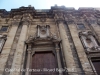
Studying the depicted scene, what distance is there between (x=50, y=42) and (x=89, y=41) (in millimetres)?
3545

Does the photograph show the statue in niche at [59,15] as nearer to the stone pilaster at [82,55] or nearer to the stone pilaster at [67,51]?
the stone pilaster at [67,51]

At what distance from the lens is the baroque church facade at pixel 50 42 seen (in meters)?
8.98

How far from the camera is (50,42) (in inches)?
452

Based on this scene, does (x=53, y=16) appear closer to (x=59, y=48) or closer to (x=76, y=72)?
(x=59, y=48)

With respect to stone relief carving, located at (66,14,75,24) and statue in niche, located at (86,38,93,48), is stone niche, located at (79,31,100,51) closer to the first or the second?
statue in niche, located at (86,38,93,48)

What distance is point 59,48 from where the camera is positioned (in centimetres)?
1072

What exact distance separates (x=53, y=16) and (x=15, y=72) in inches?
361

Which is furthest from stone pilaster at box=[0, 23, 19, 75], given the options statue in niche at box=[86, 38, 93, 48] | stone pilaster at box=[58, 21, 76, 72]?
→ statue in niche at box=[86, 38, 93, 48]

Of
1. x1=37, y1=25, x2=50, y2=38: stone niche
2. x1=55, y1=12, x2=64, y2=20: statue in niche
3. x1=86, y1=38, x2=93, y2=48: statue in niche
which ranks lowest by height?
x1=86, y1=38, x2=93, y2=48: statue in niche

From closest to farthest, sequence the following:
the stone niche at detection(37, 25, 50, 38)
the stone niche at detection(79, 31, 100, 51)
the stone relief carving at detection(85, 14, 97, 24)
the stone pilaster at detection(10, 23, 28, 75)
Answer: the stone pilaster at detection(10, 23, 28, 75) → the stone niche at detection(79, 31, 100, 51) → the stone niche at detection(37, 25, 50, 38) → the stone relief carving at detection(85, 14, 97, 24)

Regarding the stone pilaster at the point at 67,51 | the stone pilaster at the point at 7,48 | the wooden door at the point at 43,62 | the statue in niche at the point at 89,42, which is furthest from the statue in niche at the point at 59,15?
the wooden door at the point at 43,62

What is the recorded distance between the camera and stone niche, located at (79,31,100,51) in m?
10.9

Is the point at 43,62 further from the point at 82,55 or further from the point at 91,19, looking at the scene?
the point at 91,19

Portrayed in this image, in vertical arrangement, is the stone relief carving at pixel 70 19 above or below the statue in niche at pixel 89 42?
above
